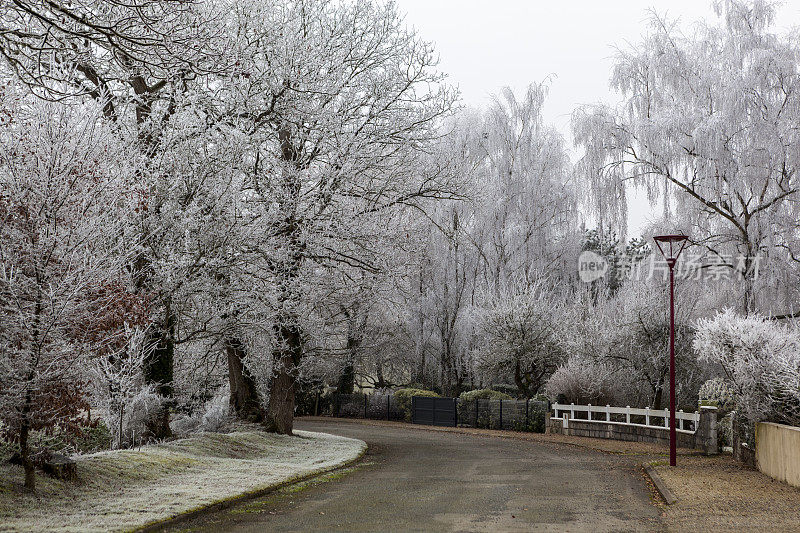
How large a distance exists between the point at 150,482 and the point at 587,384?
58.1 feet

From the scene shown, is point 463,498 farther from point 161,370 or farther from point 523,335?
point 523,335

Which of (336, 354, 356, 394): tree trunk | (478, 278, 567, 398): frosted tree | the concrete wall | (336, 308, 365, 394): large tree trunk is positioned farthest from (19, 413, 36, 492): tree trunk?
(336, 354, 356, 394): tree trunk

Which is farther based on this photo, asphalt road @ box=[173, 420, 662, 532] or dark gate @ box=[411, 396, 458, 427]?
dark gate @ box=[411, 396, 458, 427]

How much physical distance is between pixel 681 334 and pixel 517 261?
1019 cm

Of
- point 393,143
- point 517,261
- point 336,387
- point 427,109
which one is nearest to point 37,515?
point 393,143

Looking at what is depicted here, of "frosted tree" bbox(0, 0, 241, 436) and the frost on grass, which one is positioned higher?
"frosted tree" bbox(0, 0, 241, 436)

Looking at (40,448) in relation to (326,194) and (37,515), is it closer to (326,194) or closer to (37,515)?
(37,515)

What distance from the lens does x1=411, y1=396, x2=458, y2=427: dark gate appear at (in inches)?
1211

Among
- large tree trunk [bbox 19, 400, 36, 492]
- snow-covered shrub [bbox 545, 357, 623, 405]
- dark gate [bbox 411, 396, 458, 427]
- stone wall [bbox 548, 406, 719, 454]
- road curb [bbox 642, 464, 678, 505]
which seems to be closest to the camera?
large tree trunk [bbox 19, 400, 36, 492]

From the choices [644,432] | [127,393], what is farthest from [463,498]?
[644,432]

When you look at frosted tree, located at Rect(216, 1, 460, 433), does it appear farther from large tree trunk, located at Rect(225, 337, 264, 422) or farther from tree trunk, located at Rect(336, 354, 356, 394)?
tree trunk, located at Rect(336, 354, 356, 394)

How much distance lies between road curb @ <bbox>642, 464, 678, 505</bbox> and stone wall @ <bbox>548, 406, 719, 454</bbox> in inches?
144

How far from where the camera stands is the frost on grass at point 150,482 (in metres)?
8.46

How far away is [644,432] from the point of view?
2261 centimetres
